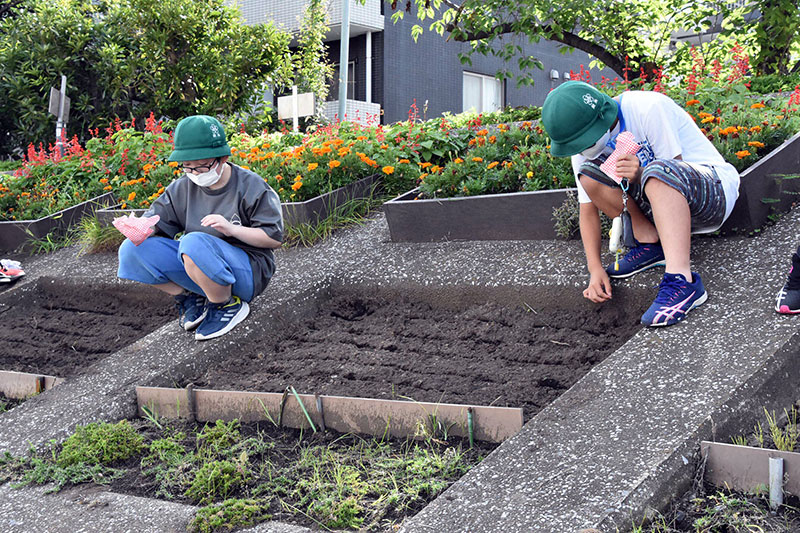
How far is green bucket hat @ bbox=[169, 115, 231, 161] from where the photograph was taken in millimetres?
3311

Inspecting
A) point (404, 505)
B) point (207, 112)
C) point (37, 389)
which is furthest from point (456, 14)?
point (404, 505)

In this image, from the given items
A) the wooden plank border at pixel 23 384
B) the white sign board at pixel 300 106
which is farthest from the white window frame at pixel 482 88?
the wooden plank border at pixel 23 384

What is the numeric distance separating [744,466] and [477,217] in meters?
2.28

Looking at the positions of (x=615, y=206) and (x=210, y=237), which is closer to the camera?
(x=615, y=206)

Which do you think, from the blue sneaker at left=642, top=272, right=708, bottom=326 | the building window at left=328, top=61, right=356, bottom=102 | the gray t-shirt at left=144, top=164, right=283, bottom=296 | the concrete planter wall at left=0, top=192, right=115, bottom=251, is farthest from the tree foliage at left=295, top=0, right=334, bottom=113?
the blue sneaker at left=642, top=272, right=708, bottom=326

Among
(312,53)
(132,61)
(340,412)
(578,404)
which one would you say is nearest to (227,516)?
(340,412)

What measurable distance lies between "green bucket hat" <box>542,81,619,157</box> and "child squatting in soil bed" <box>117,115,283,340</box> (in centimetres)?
139

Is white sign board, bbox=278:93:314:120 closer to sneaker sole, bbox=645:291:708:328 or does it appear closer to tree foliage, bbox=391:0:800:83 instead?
tree foliage, bbox=391:0:800:83

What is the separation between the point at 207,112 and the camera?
10.9 metres

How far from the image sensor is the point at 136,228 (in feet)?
11.0

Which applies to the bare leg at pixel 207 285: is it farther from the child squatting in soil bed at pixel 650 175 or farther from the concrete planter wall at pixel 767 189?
the concrete planter wall at pixel 767 189

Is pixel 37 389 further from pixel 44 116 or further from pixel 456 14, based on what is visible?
pixel 44 116

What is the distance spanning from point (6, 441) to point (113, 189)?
3.76 m

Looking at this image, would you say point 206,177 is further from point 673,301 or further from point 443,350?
point 673,301
